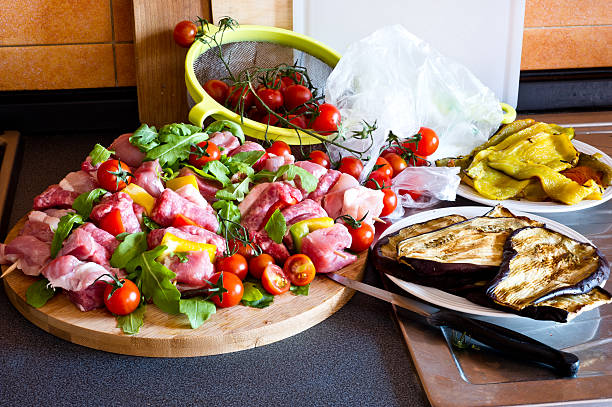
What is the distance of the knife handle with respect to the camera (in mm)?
774

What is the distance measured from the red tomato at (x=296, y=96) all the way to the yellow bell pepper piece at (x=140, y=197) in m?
0.46

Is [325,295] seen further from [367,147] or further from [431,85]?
[431,85]

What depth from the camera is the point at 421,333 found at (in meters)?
0.86

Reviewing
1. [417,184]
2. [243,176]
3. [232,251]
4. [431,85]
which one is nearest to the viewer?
[232,251]

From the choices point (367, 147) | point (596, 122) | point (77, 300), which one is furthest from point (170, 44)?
point (596, 122)

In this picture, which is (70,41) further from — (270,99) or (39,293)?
(39,293)

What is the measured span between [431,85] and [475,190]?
0.30 meters

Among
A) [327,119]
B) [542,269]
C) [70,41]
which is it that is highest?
[70,41]

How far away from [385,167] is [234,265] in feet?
1.37

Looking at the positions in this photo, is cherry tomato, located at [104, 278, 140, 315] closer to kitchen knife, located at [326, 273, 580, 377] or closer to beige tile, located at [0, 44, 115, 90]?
kitchen knife, located at [326, 273, 580, 377]

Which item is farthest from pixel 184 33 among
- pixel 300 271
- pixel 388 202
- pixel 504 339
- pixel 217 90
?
pixel 504 339

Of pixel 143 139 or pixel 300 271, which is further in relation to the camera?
pixel 143 139

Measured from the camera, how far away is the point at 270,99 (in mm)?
1320

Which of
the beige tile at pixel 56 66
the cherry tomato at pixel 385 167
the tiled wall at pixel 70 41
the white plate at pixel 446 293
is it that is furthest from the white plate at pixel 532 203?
the beige tile at pixel 56 66
